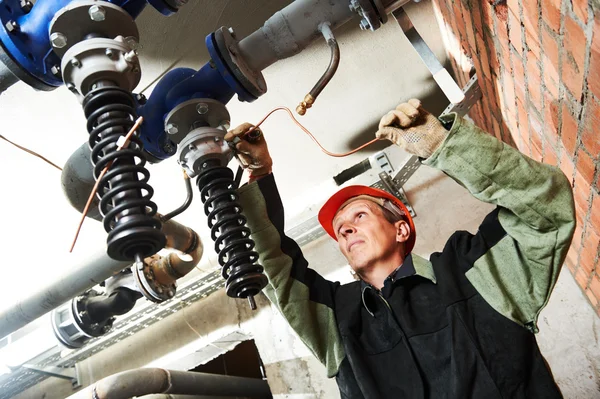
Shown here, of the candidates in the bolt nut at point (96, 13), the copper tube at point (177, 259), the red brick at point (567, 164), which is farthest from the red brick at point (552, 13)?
the copper tube at point (177, 259)

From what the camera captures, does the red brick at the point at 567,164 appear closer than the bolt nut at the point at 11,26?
No

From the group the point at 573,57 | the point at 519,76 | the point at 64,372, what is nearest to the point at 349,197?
the point at 519,76

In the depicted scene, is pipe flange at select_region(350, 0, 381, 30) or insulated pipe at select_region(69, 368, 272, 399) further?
insulated pipe at select_region(69, 368, 272, 399)

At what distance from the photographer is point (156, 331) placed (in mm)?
2424

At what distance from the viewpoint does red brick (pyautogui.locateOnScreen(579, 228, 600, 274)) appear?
122cm

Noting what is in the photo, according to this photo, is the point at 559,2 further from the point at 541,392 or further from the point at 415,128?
the point at 541,392

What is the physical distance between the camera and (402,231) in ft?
4.98

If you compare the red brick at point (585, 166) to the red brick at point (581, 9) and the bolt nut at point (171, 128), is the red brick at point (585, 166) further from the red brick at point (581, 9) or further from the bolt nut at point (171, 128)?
the bolt nut at point (171, 128)

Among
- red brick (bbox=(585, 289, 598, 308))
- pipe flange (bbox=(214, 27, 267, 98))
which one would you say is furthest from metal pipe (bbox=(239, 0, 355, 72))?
red brick (bbox=(585, 289, 598, 308))

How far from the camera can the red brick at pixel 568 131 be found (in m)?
1.02

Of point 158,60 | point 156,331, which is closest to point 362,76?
point 158,60

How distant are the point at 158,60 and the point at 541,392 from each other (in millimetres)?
1280

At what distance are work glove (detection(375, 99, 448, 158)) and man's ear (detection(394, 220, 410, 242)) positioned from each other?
0.46 metres

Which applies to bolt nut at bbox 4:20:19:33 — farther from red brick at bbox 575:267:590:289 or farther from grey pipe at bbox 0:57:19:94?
red brick at bbox 575:267:590:289
